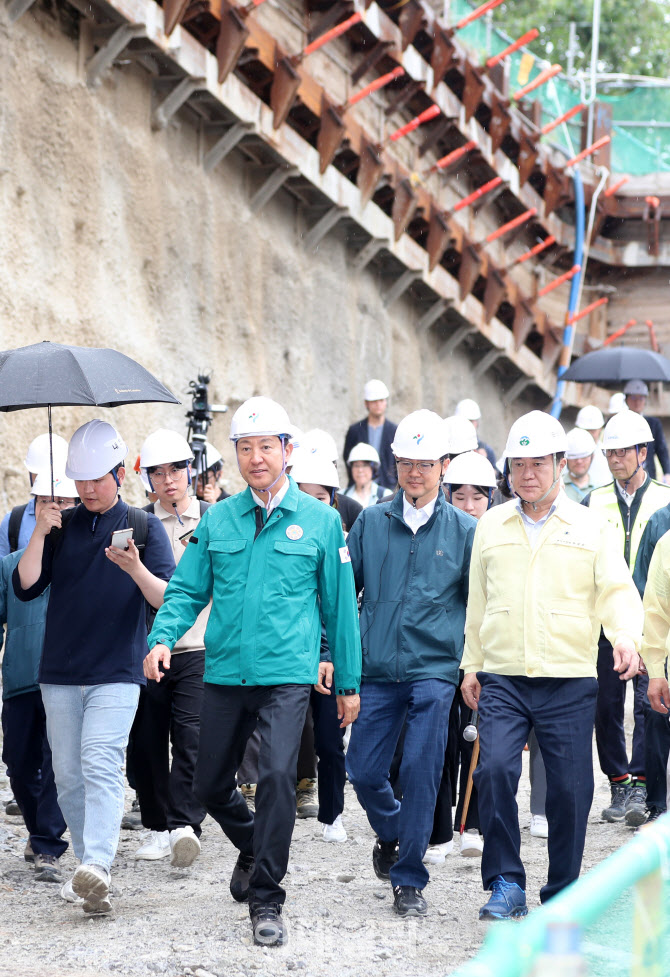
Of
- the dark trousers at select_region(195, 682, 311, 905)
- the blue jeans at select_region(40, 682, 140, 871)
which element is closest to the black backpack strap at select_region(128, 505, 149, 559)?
the blue jeans at select_region(40, 682, 140, 871)

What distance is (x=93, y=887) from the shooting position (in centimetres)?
580

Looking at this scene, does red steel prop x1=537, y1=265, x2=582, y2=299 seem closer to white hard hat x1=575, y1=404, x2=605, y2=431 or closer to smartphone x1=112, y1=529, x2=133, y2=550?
white hard hat x1=575, y1=404, x2=605, y2=431

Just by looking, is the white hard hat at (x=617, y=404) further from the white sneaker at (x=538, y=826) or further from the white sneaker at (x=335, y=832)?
the white sneaker at (x=335, y=832)

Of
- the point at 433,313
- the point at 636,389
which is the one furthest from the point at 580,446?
the point at 433,313

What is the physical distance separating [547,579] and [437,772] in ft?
3.37

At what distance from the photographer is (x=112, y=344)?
519 inches

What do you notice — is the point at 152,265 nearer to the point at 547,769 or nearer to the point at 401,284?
the point at 401,284

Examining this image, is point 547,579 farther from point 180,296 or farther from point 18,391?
point 180,296

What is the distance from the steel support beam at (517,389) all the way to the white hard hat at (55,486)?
1606cm

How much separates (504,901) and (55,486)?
316 cm

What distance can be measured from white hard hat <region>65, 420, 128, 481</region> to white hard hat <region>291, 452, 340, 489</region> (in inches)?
86.3

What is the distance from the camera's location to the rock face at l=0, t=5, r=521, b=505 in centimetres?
1208

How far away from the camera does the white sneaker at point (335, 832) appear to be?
25.6 feet

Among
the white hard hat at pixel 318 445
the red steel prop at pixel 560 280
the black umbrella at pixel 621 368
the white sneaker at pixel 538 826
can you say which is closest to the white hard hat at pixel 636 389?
the black umbrella at pixel 621 368
